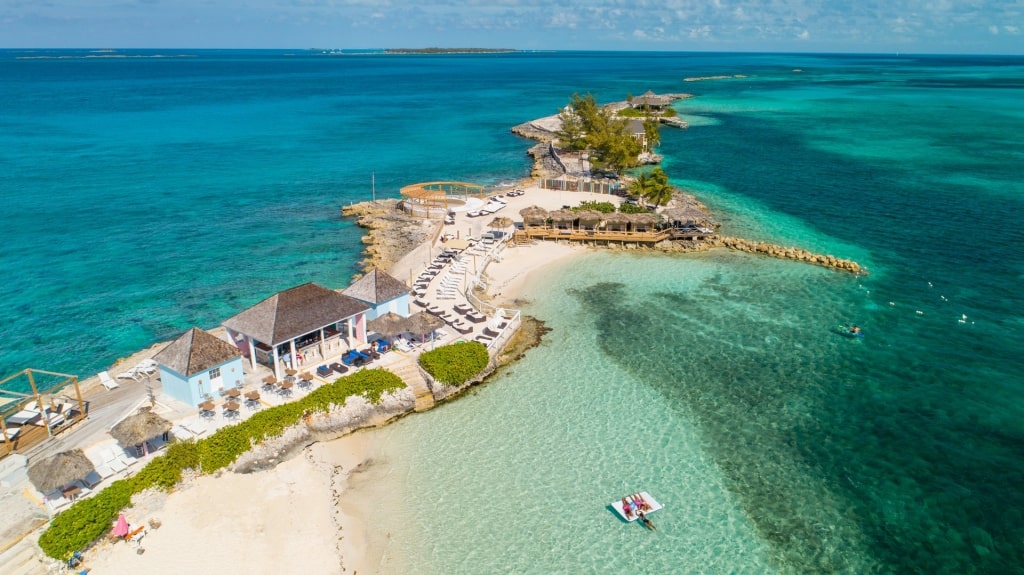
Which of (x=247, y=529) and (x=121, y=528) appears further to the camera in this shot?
(x=247, y=529)

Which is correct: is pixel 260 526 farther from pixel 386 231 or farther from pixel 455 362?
pixel 386 231

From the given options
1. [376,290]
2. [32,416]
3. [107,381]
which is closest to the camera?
[32,416]

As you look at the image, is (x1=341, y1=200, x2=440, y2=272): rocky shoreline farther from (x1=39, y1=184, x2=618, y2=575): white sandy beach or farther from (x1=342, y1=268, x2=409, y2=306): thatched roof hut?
(x1=39, y1=184, x2=618, y2=575): white sandy beach

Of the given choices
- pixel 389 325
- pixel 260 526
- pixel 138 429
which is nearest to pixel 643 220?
pixel 389 325

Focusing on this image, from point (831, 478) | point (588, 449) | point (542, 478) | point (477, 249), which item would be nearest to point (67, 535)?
point (542, 478)

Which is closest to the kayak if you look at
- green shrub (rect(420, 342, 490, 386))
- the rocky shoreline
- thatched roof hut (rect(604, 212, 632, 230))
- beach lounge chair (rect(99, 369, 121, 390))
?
thatched roof hut (rect(604, 212, 632, 230))

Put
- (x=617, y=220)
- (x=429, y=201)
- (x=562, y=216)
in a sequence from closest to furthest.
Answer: (x=617, y=220) < (x=562, y=216) < (x=429, y=201)
